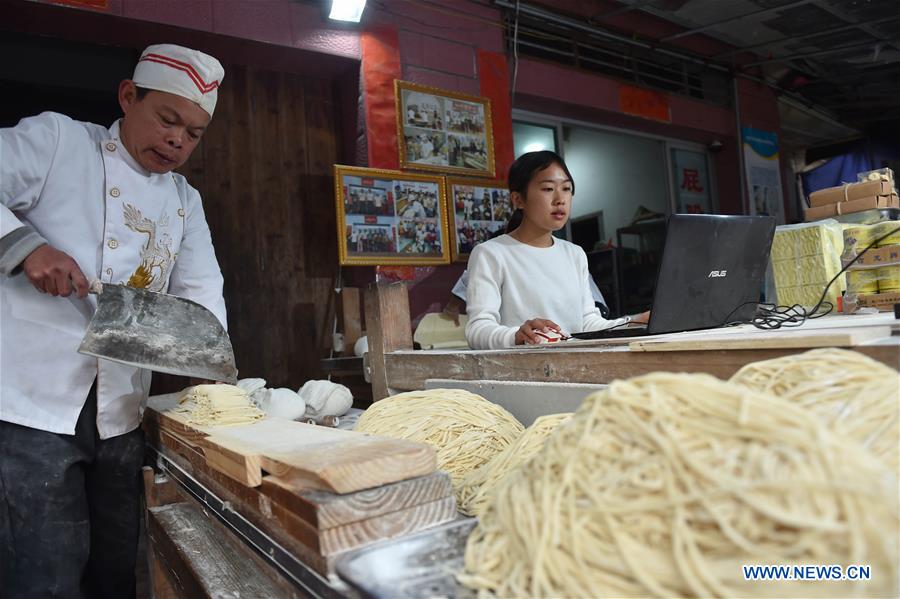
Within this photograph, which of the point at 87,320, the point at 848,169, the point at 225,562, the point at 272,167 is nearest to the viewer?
the point at 225,562

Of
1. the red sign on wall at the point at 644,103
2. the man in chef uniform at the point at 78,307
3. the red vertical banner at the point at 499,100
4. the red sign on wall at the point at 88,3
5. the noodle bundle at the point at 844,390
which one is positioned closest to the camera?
the noodle bundle at the point at 844,390

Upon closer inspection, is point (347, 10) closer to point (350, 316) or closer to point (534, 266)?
point (350, 316)

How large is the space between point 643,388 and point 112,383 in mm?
1631

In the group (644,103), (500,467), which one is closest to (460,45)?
(644,103)

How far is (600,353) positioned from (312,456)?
0.69m

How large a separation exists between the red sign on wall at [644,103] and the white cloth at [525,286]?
3633 millimetres

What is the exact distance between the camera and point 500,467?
1.17 metres

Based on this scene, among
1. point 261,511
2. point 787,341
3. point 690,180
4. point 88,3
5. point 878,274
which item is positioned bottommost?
point 261,511

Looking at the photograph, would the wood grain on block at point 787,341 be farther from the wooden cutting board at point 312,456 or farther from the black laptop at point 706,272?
the wooden cutting board at point 312,456

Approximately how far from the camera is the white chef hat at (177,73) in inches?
68.9

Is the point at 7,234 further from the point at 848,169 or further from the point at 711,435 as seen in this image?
the point at 848,169

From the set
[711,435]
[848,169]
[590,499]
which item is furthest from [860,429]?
[848,169]

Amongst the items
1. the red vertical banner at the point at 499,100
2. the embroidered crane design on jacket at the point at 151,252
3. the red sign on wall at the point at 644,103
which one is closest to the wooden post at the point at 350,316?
the embroidered crane design on jacket at the point at 151,252

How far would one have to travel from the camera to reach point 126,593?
1.88m
